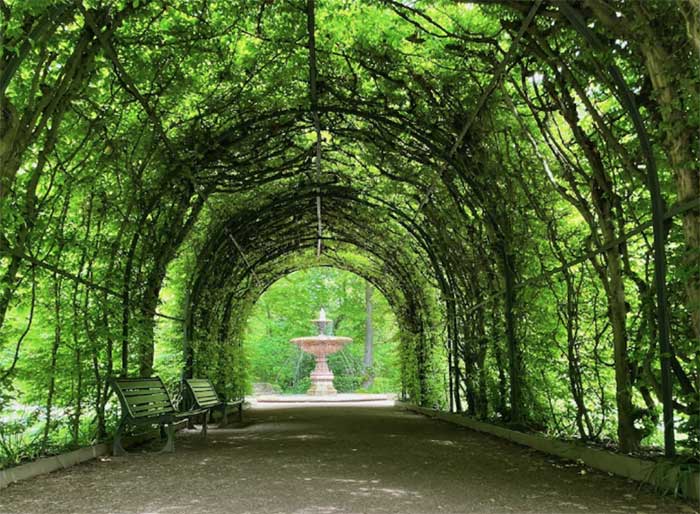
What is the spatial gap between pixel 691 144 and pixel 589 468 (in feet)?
7.66

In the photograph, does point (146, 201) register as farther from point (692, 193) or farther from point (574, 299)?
point (692, 193)

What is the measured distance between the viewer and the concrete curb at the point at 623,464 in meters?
3.50

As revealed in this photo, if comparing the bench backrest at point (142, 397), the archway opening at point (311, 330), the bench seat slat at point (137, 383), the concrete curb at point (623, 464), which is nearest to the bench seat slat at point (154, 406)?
the bench backrest at point (142, 397)

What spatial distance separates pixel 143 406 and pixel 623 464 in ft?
13.0

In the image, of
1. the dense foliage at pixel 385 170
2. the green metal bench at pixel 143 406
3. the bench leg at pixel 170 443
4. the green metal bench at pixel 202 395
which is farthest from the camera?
the green metal bench at pixel 202 395

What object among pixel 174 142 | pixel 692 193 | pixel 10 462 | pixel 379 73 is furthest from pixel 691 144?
pixel 174 142

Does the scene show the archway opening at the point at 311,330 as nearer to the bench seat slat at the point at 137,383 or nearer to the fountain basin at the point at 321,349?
the fountain basin at the point at 321,349

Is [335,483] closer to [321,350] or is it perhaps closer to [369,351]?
[321,350]

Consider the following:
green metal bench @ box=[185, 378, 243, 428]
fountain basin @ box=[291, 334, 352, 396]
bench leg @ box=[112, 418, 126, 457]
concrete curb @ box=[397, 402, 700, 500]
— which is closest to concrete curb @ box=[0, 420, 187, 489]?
bench leg @ box=[112, 418, 126, 457]

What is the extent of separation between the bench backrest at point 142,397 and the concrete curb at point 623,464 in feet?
10.7

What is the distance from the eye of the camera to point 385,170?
9602 millimetres

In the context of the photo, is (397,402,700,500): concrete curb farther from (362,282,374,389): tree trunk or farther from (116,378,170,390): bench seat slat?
(362,282,374,389): tree trunk

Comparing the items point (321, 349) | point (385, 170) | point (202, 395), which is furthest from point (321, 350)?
point (202, 395)

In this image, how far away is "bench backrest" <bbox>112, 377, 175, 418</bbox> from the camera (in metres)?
5.64
